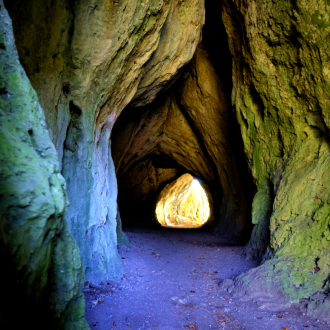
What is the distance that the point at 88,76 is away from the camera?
5102mm

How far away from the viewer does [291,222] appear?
5.59m

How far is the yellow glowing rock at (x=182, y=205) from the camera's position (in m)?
24.4

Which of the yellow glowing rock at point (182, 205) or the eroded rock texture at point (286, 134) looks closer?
the eroded rock texture at point (286, 134)

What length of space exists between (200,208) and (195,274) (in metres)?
26.9

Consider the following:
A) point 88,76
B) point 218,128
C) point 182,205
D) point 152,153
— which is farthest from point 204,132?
point 182,205

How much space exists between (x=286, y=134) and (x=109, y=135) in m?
4.22

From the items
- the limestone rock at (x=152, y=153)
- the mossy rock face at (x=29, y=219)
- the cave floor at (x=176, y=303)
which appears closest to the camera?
the mossy rock face at (x=29, y=219)

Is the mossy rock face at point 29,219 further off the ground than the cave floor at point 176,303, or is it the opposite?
the mossy rock face at point 29,219

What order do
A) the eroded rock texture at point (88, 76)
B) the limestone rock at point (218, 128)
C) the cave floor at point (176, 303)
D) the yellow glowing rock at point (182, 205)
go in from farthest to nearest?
the yellow glowing rock at point (182, 205) → the limestone rock at point (218, 128) → the eroded rock texture at point (88, 76) → the cave floor at point (176, 303)

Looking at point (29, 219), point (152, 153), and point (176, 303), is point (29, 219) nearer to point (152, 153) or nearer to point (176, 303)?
point (176, 303)

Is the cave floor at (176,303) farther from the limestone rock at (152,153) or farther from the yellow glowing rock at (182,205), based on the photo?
the yellow glowing rock at (182,205)

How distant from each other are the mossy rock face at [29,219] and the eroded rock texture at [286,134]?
331cm

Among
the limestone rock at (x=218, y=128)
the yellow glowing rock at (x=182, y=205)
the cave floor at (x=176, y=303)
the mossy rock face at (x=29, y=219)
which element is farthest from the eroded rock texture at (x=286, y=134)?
the yellow glowing rock at (x=182, y=205)

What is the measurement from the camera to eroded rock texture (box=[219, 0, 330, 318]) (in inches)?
186
